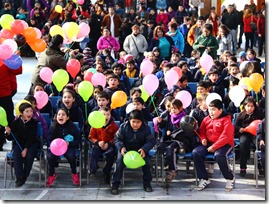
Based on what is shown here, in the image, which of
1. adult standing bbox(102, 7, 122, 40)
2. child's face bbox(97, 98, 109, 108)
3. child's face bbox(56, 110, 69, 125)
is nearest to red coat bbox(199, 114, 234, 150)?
child's face bbox(97, 98, 109, 108)

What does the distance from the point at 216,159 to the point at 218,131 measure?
15.1 inches

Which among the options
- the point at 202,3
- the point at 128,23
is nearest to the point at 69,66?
the point at 128,23

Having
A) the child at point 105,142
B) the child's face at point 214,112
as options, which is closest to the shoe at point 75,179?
the child at point 105,142

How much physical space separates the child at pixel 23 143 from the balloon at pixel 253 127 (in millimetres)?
2910

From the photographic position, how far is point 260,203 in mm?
8375

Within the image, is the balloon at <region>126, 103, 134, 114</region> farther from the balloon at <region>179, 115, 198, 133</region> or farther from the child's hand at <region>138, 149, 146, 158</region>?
the child's hand at <region>138, 149, 146, 158</region>

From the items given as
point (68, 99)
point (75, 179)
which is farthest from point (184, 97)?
point (75, 179)

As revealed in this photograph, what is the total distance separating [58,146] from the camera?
883cm

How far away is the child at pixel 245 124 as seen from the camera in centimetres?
944

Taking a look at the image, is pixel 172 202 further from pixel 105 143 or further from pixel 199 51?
pixel 199 51

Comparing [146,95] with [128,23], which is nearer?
[146,95]

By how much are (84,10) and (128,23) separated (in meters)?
1.46

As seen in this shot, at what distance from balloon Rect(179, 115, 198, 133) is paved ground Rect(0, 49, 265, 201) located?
771mm

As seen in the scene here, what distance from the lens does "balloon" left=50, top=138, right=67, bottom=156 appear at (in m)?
8.84
